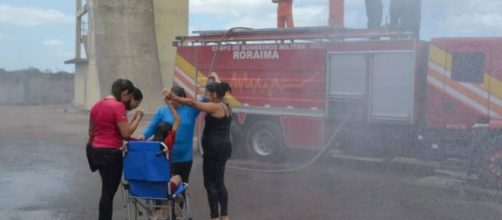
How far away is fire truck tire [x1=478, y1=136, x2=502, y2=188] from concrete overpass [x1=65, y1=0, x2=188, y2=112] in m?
17.2

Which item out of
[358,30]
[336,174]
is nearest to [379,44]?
[358,30]

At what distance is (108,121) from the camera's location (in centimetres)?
553

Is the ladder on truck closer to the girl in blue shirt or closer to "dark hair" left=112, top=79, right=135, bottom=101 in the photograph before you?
the girl in blue shirt

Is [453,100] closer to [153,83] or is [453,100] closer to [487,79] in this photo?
[487,79]

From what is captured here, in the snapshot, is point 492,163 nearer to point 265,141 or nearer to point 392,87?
point 392,87

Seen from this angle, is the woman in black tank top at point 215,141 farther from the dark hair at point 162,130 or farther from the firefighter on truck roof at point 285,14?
the firefighter on truck roof at point 285,14

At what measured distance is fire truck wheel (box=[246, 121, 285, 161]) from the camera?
12.1 metres

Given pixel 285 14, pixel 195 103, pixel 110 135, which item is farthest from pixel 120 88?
pixel 285 14

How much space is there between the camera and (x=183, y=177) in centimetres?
614

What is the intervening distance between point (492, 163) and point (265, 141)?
15.1 ft

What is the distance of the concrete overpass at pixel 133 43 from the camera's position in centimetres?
2416

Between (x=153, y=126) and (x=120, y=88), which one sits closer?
(x=120, y=88)

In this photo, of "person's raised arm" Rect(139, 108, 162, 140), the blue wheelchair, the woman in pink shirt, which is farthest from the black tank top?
the woman in pink shirt

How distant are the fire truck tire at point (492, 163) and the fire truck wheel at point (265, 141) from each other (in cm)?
396
